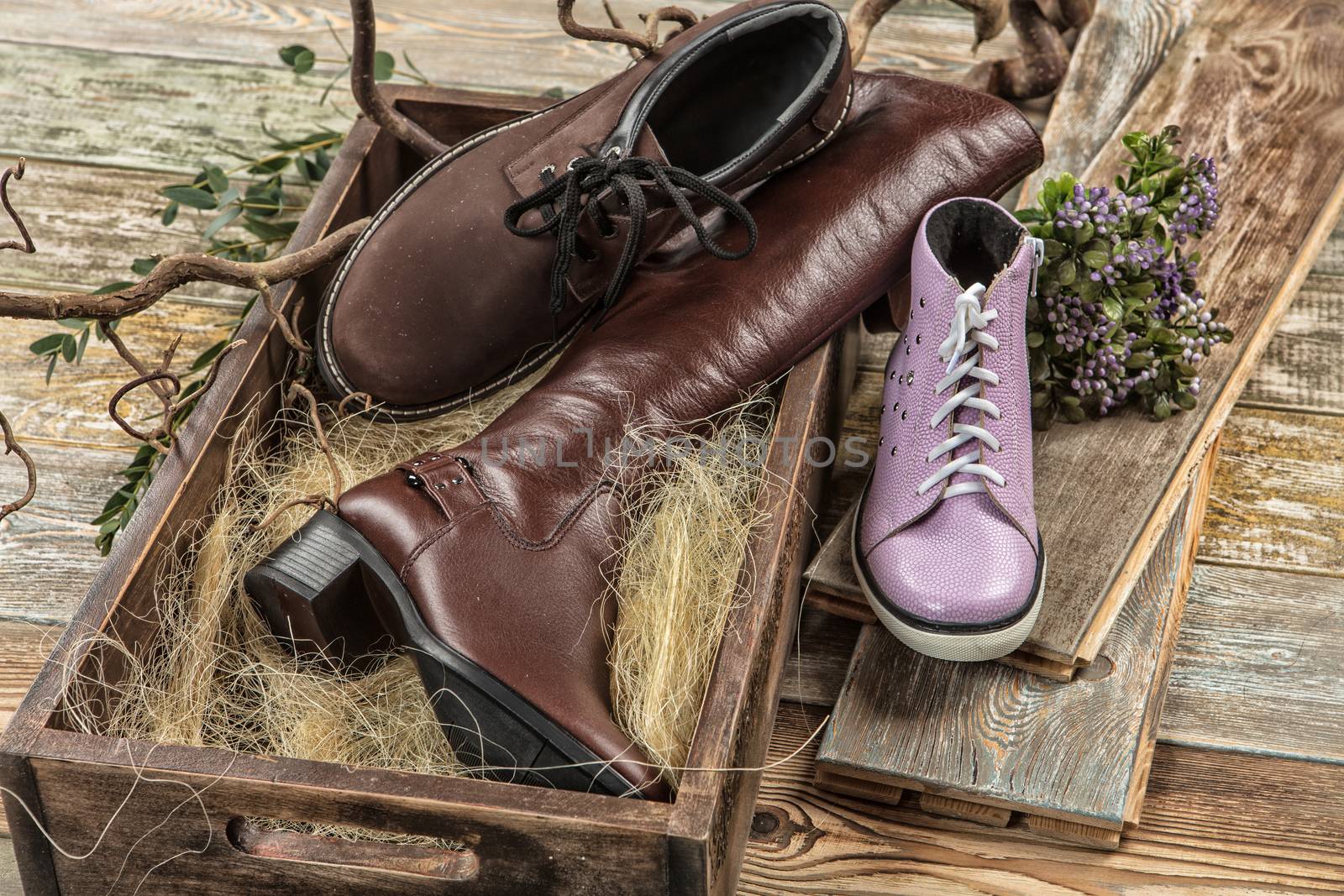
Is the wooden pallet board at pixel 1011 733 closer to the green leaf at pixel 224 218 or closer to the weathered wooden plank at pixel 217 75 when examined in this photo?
the green leaf at pixel 224 218

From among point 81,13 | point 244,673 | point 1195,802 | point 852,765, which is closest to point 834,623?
point 852,765

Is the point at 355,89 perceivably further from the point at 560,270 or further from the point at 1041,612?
the point at 1041,612

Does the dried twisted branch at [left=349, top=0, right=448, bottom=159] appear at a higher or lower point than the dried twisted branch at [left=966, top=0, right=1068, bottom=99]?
higher

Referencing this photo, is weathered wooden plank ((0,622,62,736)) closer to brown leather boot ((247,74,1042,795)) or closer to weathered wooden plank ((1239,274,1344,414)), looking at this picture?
brown leather boot ((247,74,1042,795))

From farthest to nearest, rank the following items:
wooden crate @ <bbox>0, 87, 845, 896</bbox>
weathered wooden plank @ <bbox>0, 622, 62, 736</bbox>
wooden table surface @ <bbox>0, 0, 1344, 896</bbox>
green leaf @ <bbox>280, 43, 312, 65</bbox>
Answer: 1. green leaf @ <bbox>280, 43, 312, 65</bbox>
2. weathered wooden plank @ <bbox>0, 622, 62, 736</bbox>
3. wooden table surface @ <bbox>0, 0, 1344, 896</bbox>
4. wooden crate @ <bbox>0, 87, 845, 896</bbox>

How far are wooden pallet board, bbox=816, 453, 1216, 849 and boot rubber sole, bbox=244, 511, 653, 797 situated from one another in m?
0.26

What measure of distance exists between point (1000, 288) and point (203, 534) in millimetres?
632

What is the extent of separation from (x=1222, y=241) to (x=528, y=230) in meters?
0.73

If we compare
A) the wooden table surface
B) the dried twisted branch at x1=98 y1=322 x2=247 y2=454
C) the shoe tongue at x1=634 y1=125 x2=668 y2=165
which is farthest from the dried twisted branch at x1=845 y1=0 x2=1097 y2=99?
the dried twisted branch at x1=98 y1=322 x2=247 y2=454

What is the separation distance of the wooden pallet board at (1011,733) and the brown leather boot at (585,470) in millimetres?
231

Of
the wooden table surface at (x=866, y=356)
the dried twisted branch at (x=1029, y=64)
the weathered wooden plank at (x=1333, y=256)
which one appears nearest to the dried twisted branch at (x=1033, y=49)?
the dried twisted branch at (x=1029, y=64)

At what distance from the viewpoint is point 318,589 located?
0.83m

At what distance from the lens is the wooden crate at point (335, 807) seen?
0.70 meters

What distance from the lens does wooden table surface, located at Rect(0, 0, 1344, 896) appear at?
0.94m
